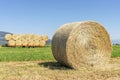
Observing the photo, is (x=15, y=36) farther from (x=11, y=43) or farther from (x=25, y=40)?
(x=25, y=40)

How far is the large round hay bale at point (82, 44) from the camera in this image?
10.5 meters

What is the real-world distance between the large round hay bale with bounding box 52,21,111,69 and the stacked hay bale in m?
19.5

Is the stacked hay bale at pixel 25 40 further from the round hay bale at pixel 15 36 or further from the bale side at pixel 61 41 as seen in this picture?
the bale side at pixel 61 41

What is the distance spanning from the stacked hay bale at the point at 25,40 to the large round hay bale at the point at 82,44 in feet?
63.9

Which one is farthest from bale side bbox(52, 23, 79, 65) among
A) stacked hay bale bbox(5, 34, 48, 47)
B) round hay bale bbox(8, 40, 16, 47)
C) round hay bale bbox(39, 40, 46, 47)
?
round hay bale bbox(39, 40, 46, 47)

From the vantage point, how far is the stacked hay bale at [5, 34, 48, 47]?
3053cm

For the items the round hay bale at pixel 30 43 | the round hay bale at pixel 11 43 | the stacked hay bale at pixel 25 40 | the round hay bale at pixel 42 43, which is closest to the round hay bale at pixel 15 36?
the stacked hay bale at pixel 25 40

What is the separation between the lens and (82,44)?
1106 cm

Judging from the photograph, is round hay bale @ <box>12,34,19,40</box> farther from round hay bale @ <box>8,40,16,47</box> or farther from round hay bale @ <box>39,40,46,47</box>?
round hay bale @ <box>39,40,46,47</box>

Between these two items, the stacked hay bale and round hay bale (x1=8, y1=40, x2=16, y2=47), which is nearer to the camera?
round hay bale (x1=8, y1=40, x2=16, y2=47)

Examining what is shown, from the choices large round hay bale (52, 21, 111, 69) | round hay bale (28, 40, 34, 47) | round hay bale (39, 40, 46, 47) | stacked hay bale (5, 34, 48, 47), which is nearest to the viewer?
large round hay bale (52, 21, 111, 69)

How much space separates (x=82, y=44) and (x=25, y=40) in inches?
814

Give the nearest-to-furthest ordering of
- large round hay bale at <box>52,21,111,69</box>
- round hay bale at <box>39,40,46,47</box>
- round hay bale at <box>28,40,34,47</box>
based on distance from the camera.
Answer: large round hay bale at <box>52,21,111,69</box>
round hay bale at <box>28,40,34,47</box>
round hay bale at <box>39,40,46,47</box>

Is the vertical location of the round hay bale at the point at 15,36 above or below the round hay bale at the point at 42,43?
above
